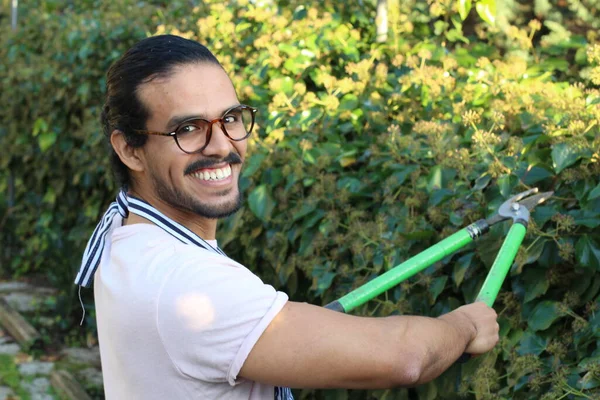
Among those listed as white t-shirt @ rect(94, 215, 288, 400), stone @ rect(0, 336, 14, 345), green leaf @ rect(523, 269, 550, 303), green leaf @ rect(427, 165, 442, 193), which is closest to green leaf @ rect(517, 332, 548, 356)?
green leaf @ rect(523, 269, 550, 303)

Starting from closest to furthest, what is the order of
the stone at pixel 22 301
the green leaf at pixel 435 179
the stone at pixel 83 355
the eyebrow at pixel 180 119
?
the eyebrow at pixel 180 119, the green leaf at pixel 435 179, the stone at pixel 83 355, the stone at pixel 22 301

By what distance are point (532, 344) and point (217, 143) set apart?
105 centimetres

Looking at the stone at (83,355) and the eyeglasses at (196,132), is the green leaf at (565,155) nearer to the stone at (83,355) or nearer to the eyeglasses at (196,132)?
the eyeglasses at (196,132)

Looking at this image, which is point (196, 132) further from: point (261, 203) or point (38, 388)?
point (38, 388)

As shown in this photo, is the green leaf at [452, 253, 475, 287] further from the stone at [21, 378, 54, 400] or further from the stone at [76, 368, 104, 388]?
the stone at [21, 378, 54, 400]

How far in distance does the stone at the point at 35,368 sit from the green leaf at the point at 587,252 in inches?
152

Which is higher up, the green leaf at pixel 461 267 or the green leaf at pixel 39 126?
the green leaf at pixel 461 267

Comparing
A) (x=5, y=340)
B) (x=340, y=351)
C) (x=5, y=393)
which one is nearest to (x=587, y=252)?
(x=340, y=351)

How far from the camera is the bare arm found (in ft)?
5.33

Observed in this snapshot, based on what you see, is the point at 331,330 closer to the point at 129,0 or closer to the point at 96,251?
the point at 96,251

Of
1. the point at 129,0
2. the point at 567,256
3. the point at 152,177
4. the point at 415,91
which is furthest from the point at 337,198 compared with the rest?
the point at 129,0

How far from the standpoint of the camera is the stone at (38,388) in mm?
4984

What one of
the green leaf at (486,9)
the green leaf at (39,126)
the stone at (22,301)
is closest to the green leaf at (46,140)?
the green leaf at (39,126)

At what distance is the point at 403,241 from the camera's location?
8.85 ft
